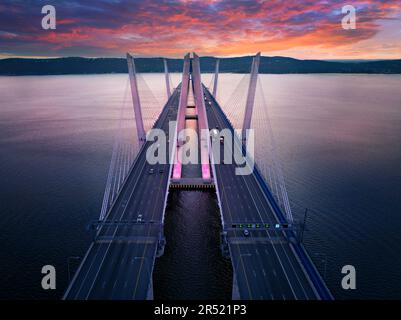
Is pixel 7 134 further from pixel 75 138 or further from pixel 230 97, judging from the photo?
pixel 230 97

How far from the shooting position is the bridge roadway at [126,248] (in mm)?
26688

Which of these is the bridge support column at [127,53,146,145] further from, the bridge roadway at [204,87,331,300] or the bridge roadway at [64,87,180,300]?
the bridge roadway at [204,87,331,300]

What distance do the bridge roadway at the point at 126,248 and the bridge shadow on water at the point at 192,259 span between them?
3.70m

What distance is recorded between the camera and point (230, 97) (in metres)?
186

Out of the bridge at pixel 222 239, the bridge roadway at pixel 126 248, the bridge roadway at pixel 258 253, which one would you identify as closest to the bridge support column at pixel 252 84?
the bridge at pixel 222 239

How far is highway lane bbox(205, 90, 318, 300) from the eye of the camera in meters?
Answer: 27.2

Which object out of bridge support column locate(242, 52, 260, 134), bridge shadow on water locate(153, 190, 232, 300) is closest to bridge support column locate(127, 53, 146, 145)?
bridge support column locate(242, 52, 260, 134)

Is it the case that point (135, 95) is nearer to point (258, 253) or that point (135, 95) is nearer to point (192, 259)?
point (192, 259)

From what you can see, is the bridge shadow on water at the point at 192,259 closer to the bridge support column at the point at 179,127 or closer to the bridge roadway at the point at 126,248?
the bridge roadway at the point at 126,248

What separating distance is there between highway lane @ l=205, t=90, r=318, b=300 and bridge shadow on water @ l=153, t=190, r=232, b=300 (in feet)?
11.7

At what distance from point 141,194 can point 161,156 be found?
19.3 m

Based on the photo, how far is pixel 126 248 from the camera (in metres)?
32.8

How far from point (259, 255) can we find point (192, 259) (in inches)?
343
